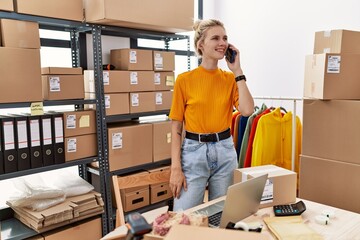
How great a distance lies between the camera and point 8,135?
1.92m

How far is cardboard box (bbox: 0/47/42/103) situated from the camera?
1.83 metres

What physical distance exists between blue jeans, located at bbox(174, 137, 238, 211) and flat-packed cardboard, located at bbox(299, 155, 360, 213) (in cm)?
58

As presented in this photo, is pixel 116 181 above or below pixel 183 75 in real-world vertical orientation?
below

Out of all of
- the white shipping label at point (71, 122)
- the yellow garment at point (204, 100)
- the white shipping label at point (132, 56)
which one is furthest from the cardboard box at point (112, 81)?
the yellow garment at point (204, 100)

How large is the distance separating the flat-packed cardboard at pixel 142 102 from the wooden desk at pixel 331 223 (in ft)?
4.45

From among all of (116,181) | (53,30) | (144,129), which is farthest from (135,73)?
(116,181)

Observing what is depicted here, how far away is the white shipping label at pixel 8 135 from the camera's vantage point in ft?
6.24

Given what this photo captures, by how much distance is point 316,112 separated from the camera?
196 cm

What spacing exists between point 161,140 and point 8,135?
112 cm

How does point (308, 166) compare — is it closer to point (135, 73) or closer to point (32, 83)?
point (135, 73)

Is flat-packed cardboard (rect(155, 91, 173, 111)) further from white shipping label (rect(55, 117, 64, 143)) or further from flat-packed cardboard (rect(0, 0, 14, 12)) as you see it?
flat-packed cardboard (rect(0, 0, 14, 12))

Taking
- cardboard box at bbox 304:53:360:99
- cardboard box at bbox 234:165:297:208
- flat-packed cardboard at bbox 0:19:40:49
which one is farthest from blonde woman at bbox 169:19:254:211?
flat-packed cardboard at bbox 0:19:40:49

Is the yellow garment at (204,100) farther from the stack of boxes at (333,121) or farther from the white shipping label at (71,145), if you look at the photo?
the white shipping label at (71,145)

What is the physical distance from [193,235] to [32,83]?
151 cm
